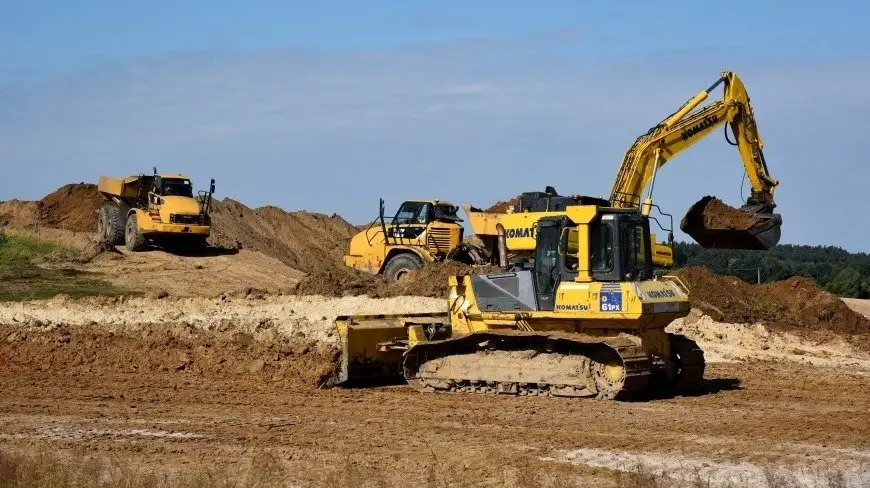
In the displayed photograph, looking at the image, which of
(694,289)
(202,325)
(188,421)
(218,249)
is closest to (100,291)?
(202,325)

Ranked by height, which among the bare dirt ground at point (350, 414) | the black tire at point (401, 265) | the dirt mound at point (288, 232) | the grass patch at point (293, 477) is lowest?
the grass patch at point (293, 477)

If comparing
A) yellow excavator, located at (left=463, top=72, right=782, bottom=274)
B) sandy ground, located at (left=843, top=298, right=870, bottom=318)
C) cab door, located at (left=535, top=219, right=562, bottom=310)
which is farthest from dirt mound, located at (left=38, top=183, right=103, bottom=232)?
cab door, located at (left=535, top=219, right=562, bottom=310)

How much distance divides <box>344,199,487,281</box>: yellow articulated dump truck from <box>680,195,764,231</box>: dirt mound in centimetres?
521

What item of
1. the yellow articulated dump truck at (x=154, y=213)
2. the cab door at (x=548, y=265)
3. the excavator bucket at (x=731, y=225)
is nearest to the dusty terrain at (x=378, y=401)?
the excavator bucket at (x=731, y=225)

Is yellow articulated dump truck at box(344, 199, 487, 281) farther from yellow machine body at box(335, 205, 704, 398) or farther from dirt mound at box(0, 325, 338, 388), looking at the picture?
yellow machine body at box(335, 205, 704, 398)

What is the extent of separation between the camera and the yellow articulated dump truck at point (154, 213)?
35062 millimetres

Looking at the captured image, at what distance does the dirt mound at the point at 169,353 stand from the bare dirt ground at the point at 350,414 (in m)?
0.04

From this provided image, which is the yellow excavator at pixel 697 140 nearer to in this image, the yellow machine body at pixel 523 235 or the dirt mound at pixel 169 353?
the yellow machine body at pixel 523 235

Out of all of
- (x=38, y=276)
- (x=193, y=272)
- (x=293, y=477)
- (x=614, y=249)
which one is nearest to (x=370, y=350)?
(x=614, y=249)

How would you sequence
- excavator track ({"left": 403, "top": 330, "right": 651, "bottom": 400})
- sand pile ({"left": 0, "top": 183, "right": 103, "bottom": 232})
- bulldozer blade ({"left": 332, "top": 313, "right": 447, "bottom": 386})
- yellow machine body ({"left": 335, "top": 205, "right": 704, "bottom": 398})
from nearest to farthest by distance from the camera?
excavator track ({"left": 403, "top": 330, "right": 651, "bottom": 400}), yellow machine body ({"left": 335, "top": 205, "right": 704, "bottom": 398}), bulldozer blade ({"left": 332, "top": 313, "right": 447, "bottom": 386}), sand pile ({"left": 0, "top": 183, "right": 103, "bottom": 232})

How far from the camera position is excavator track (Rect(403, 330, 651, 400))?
613 inches

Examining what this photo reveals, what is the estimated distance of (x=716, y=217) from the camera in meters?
29.4

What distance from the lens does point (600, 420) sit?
1428cm

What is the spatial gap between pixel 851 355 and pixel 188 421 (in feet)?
47.4
